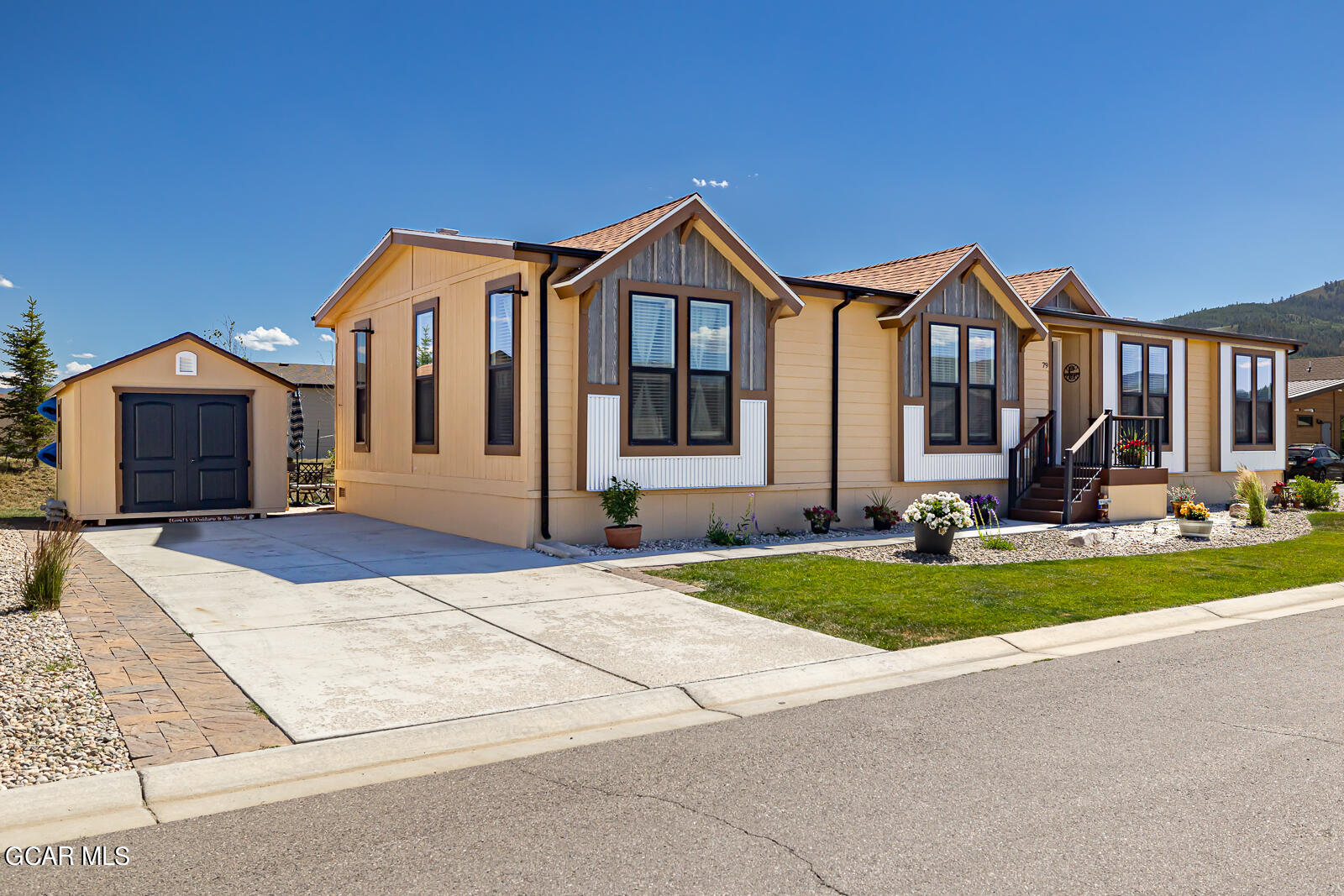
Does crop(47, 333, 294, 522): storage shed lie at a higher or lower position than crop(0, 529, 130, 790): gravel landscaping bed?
higher

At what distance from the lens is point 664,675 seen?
6.21 metres

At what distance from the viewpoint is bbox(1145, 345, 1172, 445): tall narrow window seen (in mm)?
19516

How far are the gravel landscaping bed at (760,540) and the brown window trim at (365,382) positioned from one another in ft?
20.9

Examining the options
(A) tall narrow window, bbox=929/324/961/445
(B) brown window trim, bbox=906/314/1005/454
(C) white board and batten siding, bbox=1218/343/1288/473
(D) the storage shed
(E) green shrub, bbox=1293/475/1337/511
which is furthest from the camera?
(C) white board and batten siding, bbox=1218/343/1288/473

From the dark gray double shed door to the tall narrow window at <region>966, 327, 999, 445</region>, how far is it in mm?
12597

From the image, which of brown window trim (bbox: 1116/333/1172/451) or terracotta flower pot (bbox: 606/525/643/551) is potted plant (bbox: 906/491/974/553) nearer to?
terracotta flower pot (bbox: 606/525/643/551)

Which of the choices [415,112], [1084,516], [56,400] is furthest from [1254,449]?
[56,400]

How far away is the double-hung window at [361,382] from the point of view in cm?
1720

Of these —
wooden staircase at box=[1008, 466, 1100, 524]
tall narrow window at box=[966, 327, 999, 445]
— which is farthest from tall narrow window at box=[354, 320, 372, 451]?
wooden staircase at box=[1008, 466, 1100, 524]

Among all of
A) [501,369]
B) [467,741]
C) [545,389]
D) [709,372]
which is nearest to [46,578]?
[467,741]

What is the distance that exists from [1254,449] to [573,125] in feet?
55.8

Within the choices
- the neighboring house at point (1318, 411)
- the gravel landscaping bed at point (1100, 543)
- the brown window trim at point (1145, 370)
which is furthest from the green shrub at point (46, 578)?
the neighboring house at point (1318, 411)

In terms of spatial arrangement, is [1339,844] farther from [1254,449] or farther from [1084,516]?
[1254,449]

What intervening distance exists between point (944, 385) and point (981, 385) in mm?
877
